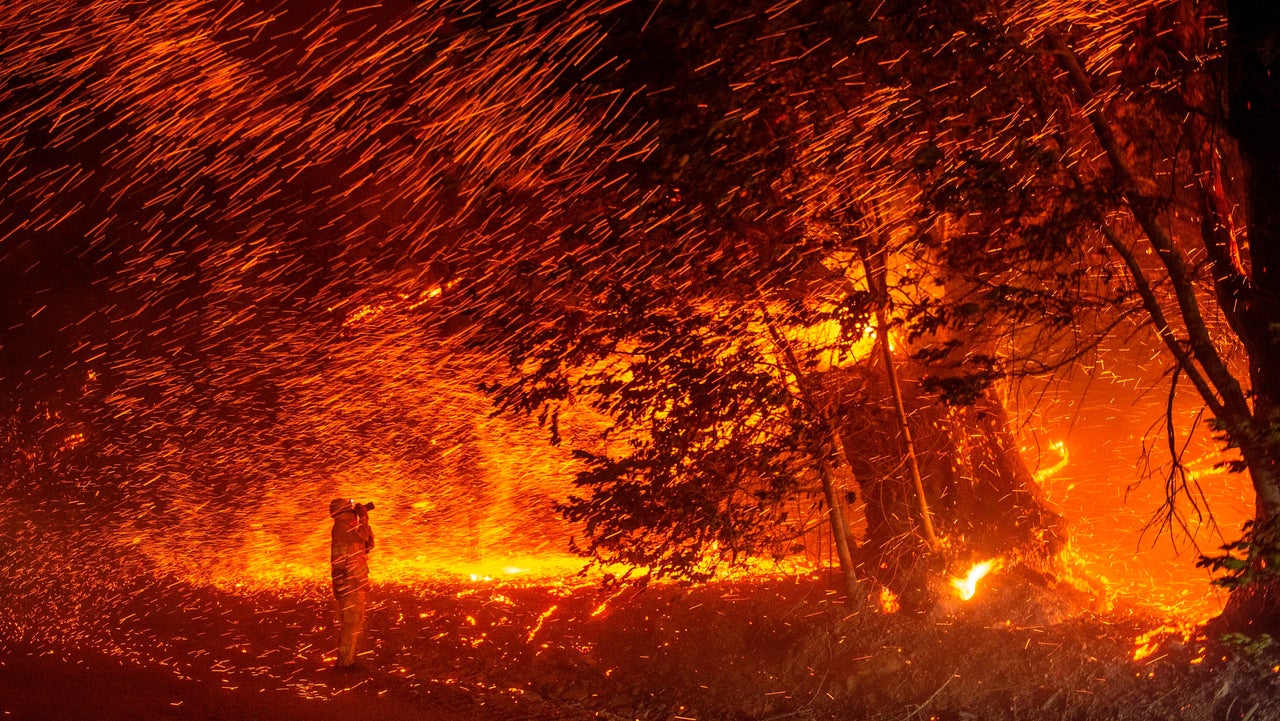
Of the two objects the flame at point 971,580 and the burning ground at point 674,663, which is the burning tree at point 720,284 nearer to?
the flame at point 971,580

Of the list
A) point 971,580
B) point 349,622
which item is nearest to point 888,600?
point 971,580

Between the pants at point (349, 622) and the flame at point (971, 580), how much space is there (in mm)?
5622

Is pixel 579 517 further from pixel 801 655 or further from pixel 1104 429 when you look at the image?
pixel 1104 429

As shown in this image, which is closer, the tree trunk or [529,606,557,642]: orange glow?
the tree trunk

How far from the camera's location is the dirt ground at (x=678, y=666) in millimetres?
7898

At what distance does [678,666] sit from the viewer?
9711 mm

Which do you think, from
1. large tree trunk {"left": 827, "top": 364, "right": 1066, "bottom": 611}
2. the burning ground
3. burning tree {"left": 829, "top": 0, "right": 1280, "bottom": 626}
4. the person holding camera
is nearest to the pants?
the person holding camera

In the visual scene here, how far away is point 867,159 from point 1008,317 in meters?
1.58

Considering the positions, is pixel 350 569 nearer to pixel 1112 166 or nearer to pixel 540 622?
pixel 540 622

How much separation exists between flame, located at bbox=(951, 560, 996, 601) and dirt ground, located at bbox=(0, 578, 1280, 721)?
118mm

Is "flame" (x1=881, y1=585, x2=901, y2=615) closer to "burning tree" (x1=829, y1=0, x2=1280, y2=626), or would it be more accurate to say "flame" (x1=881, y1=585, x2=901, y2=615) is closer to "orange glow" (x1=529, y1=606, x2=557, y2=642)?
"burning tree" (x1=829, y1=0, x2=1280, y2=626)

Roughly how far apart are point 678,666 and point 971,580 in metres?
2.60

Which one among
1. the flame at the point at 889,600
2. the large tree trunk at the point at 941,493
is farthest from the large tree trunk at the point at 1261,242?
the flame at the point at 889,600

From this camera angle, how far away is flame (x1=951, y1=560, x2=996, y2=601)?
30.9ft
